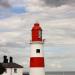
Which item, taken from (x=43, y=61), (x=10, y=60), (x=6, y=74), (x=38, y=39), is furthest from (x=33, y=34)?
(x=10, y=60)

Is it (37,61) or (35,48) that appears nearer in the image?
(37,61)

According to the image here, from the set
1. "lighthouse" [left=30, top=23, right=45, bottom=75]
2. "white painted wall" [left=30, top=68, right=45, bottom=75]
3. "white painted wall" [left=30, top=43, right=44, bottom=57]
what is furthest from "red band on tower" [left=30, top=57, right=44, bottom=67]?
"white painted wall" [left=30, top=68, right=45, bottom=75]

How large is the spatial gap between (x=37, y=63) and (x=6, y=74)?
33411 millimetres

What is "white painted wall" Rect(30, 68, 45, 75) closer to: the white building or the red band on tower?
the red band on tower

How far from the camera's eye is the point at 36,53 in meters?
40.2

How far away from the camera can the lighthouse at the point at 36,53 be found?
40.1 m

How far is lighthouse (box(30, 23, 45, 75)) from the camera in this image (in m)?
40.1

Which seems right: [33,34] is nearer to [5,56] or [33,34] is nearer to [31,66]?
[31,66]

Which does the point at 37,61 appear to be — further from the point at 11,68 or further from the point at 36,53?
the point at 11,68

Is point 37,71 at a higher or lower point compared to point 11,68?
higher

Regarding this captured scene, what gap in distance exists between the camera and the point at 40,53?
4022 cm

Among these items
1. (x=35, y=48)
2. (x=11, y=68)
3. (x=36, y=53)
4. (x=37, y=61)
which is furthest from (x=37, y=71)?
(x=11, y=68)

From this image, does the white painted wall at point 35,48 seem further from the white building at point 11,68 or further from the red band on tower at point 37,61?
the white building at point 11,68

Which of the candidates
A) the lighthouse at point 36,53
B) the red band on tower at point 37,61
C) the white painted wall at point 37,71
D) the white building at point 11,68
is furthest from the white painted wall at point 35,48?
the white building at point 11,68
